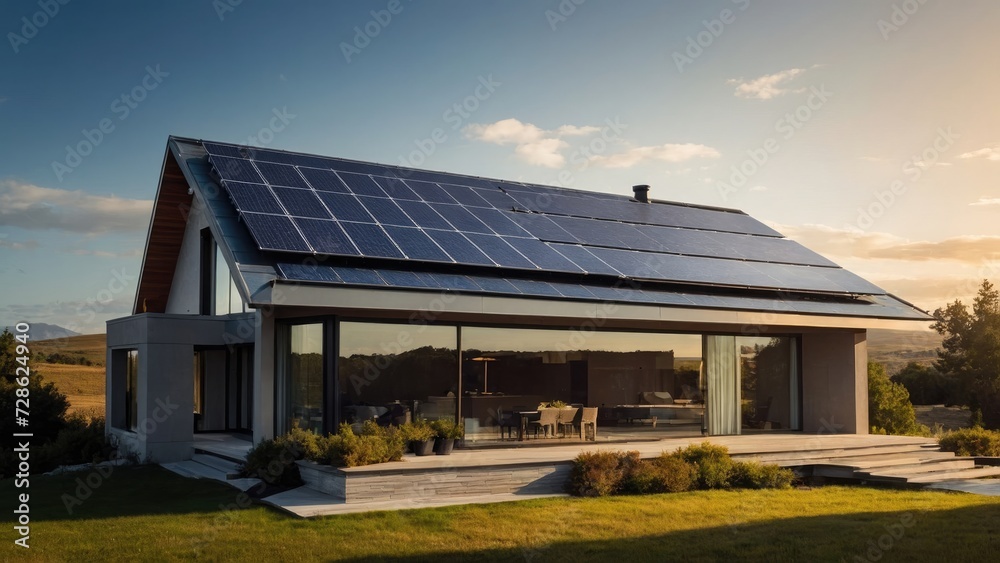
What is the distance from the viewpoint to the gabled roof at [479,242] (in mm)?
14469

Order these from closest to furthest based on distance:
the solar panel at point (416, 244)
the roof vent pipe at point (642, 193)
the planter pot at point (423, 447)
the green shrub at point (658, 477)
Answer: the green shrub at point (658, 477), the planter pot at point (423, 447), the solar panel at point (416, 244), the roof vent pipe at point (642, 193)

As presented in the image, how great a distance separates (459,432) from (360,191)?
6.07 metres

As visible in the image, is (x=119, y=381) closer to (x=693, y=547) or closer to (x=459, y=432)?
(x=459, y=432)

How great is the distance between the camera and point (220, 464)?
15359 millimetres

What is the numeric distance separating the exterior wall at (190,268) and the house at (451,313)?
5.0 inches

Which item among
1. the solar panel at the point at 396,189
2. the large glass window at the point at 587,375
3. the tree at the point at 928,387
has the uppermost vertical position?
the solar panel at the point at 396,189

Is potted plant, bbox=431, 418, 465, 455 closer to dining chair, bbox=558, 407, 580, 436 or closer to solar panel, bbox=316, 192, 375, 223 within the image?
dining chair, bbox=558, 407, 580, 436

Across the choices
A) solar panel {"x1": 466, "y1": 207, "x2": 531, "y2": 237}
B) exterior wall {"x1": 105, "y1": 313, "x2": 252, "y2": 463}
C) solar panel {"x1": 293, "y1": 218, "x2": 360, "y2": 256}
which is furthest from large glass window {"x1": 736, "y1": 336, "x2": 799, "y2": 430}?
exterior wall {"x1": 105, "y1": 313, "x2": 252, "y2": 463}

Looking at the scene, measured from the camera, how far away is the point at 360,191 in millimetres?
18062

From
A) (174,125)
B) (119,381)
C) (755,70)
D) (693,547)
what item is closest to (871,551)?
(693,547)

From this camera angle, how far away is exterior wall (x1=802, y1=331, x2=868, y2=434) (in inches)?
790

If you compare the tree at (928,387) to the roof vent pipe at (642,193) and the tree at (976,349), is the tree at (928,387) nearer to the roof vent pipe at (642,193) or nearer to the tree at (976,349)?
the tree at (976,349)

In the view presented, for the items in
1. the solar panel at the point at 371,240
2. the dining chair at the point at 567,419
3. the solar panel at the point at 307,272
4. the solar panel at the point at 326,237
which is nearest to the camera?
the solar panel at the point at 307,272

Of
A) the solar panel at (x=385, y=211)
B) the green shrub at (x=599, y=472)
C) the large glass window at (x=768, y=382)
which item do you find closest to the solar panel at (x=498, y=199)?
the solar panel at (x=385, y=211)
